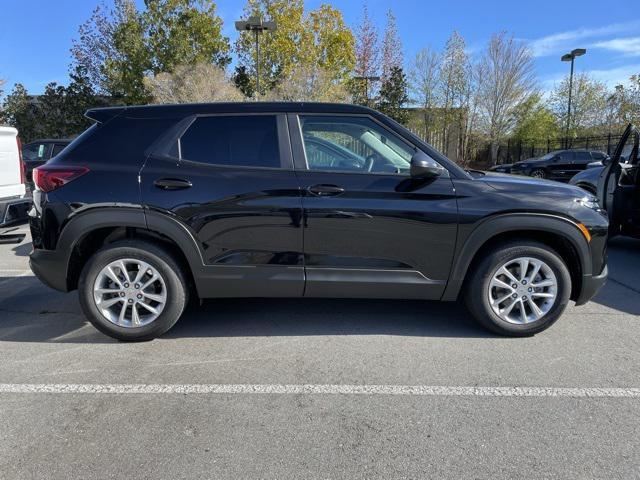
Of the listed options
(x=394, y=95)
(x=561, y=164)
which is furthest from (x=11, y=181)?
(x=561, y=164)

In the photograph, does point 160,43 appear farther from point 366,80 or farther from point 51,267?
point 51,267

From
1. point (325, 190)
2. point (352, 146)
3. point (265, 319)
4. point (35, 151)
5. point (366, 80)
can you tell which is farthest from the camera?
point (366, 80)

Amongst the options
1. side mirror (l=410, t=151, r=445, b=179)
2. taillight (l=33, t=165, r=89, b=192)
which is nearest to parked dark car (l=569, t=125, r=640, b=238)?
side mirror (l=410, t=151, r=445, b=179)

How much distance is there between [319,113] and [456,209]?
1377 millimetres

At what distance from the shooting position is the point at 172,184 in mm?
3738

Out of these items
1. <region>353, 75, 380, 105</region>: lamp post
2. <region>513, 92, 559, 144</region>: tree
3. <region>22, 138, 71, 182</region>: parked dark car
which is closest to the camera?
<region>22, 138, 71, 182</region>: parked dark car

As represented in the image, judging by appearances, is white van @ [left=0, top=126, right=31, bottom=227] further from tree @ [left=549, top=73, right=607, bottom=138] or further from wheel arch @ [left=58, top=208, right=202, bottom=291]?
tree @ [left=549, top=73, right=607, bottom=138]

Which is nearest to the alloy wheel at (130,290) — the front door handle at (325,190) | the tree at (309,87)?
the front door handle at (325,190)

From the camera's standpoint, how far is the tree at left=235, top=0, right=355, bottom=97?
75.4 feet

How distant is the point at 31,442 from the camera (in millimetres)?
2627

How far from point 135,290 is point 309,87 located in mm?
17915

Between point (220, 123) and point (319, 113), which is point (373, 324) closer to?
point (319, 113)

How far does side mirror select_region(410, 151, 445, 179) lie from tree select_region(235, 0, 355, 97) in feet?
→ 66.5

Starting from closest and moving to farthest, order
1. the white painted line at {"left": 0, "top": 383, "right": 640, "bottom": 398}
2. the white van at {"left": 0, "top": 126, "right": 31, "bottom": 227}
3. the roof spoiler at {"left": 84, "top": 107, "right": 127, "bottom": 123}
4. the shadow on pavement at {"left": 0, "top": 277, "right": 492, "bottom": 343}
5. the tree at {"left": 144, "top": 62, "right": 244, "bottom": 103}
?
the white painted line at {"left": 0, "top": 383, "right": 640, "bottom": 398}, the roof spoiler at {"left": 84, "top": 107, "right": 127, "bottom": 123}, the shadow on pavement at {"left": 0, "top": 277, "right": 492, "bottom": 343}, the white van at {"left": 0, "top": 126, "right": 31, "bottom": 227}, the tree at {"left": 144, "top": 62, "right": 244, "bottom": 103}
